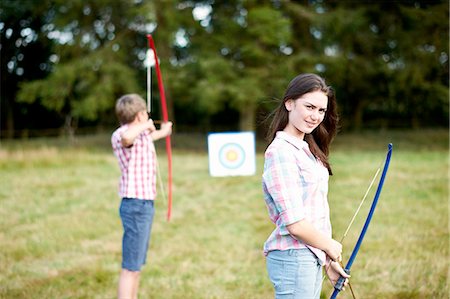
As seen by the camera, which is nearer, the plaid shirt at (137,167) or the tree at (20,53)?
the plaid shirt at (137,167)

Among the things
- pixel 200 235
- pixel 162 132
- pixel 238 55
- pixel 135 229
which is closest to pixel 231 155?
pixel 162 132

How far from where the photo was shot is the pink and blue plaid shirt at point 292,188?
1.55m

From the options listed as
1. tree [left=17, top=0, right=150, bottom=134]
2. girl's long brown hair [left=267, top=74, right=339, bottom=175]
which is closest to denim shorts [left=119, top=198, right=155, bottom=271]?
girl's long brown hair [left=267, top=74, right=339, bottom=175]

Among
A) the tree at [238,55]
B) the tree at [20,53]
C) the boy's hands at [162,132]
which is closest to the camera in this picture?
the boy's hands at [162,132]

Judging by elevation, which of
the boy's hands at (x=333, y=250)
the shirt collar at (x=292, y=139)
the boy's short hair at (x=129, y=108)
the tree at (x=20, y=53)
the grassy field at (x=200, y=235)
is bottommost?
the grassy field at (x=200, y=235)

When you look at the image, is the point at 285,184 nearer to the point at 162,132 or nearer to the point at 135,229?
the point at 135,229

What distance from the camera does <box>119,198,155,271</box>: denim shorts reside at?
8.98ft

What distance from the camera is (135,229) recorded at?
273 cm

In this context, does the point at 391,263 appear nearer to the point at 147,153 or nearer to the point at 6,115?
the point at 147,153

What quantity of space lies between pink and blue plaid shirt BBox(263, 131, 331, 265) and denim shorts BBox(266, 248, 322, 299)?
0.07ft

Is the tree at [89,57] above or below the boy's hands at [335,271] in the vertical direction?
above

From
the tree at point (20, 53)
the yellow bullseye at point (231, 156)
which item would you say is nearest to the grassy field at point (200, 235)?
the yellow bullseye at point (231, 156)

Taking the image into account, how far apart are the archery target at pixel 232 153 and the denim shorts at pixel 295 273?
85.2 inches

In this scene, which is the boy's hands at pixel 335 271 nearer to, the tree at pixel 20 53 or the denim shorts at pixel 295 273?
the denim shorts at pixel 295 273
